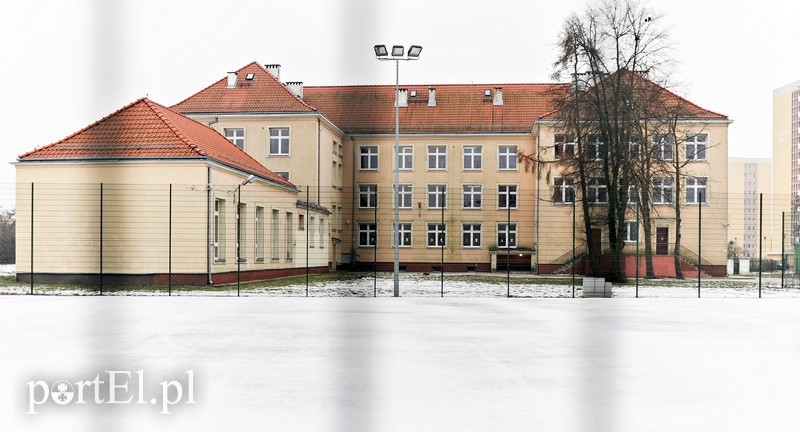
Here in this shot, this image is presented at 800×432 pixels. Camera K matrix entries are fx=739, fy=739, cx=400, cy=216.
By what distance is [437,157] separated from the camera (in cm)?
3856

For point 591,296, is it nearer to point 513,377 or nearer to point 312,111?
point 513,377

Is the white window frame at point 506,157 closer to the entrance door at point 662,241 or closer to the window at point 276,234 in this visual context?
the entrance door at point 662,241

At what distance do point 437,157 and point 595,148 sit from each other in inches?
568

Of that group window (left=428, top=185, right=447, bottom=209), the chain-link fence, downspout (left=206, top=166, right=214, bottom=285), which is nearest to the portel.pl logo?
the chain-link fence

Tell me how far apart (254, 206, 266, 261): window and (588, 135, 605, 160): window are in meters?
10.9

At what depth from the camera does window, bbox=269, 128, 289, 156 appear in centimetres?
3409

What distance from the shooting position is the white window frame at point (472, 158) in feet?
126

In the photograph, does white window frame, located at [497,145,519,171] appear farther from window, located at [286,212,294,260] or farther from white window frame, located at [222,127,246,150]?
window, located at [286,212,294,260]

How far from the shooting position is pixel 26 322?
930cm

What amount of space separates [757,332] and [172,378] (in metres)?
7.12

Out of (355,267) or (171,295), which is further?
(355,267)

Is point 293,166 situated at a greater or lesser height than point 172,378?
greater

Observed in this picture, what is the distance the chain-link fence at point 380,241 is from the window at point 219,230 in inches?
1.8

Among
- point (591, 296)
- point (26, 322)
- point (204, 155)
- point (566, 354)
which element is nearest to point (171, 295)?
point (204, 155)
